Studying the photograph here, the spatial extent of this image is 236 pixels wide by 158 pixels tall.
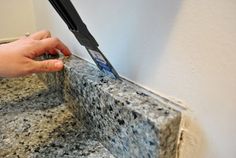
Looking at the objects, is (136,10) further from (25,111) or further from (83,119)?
(25,111)

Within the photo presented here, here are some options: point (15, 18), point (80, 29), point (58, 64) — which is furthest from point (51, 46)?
point (15, 18)

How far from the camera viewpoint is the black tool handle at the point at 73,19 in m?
0.39

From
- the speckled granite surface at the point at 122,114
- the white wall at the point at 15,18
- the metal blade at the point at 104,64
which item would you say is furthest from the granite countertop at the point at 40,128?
the white wall at the point at 15,18

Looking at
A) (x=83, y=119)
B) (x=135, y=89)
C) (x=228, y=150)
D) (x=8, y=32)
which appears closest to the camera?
(x=228, y=150)

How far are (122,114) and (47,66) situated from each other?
0.23 meters

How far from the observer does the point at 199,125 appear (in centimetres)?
34

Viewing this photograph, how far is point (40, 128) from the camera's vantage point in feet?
1.75

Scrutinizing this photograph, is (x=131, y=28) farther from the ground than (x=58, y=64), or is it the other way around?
(x=131, y=28)

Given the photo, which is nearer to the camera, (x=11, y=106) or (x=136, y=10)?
(x=136, y=10)

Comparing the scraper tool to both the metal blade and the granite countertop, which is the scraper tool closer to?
the metal blade

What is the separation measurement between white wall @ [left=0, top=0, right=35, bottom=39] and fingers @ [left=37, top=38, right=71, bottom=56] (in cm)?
33

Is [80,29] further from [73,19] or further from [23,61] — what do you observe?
[23,61]

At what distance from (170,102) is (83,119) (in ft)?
0.73

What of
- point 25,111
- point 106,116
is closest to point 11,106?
point 25,111
